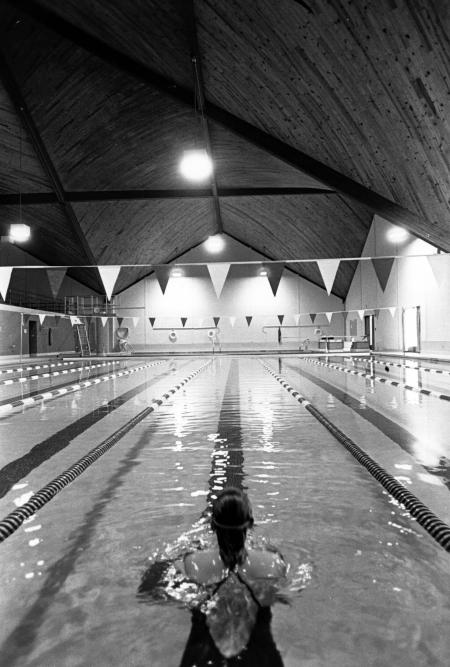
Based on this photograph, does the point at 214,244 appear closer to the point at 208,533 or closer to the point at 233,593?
the point at 208,533

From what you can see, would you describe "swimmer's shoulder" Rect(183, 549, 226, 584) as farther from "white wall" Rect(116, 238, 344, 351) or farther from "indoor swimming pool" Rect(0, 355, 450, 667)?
"white wall" Rect(116, 238, 344, 351)

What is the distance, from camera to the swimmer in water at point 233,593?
1602mm

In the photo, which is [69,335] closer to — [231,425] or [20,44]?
[20,44]

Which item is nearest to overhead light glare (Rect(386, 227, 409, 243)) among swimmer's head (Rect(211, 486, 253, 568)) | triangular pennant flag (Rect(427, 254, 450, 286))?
triangular pennant flag (Rect(427, 254, 450, 286))

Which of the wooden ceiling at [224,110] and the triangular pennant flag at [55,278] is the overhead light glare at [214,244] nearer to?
the wooden ceiling at [224,110]

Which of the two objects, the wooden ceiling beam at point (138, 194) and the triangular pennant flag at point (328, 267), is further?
the wooden ceiling beam at point (138, 194)

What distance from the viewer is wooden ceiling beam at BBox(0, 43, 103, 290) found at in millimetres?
10781

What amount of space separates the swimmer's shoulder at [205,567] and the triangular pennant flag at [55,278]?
19817mm

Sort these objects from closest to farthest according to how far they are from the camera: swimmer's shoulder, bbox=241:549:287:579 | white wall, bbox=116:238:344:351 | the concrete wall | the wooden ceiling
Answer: swimmer's shoulder, bbox=241:549:287:579 → the wooden ceiling → the concrete wall → white wall, bbox=116:238:344:351


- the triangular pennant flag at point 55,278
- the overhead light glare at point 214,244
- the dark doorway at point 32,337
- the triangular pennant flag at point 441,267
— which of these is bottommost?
the dark doorway at point 32,337

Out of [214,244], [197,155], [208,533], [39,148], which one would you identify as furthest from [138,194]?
[208,533]

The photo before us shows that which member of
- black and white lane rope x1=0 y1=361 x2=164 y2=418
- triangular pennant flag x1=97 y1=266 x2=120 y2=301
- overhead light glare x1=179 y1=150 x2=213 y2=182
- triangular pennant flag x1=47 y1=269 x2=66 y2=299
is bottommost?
black and white lane rope x1=0 y1=361 x2=164 y2=418

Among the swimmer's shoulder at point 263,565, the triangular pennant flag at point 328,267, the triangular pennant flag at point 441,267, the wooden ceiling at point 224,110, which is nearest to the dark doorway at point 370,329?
the wooden ceiling at point 224,110

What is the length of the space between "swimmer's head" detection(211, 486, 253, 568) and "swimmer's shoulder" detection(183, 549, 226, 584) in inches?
2.9
